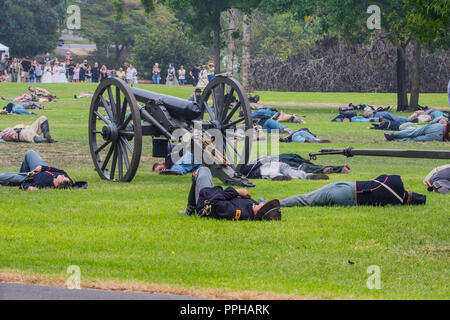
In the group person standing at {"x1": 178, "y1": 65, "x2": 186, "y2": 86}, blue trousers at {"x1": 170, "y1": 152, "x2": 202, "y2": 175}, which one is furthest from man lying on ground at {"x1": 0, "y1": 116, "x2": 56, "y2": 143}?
person standing at {"x1": 178, "y1": 65, "x2": 186, "y2": 86}

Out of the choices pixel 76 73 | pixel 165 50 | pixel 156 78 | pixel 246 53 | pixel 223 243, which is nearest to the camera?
pixel 223 243

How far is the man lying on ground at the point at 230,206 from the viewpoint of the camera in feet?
30.5

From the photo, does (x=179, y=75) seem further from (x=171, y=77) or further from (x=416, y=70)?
(x=416, y=70)

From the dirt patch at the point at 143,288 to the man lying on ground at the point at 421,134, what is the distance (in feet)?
50.3

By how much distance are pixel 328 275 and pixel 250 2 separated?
1264 inches

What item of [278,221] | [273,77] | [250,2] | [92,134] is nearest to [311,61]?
[273,77]

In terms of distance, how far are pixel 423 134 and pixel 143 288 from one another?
1619 centimetres

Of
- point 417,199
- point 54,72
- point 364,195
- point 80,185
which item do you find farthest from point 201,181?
point 54,72

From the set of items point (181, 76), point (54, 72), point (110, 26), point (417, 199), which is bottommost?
point (417, 199)

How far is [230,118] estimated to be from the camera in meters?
14.0

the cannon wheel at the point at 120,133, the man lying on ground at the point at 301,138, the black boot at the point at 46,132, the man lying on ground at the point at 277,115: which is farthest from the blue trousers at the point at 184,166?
the man lying on ground at the point at 277,115

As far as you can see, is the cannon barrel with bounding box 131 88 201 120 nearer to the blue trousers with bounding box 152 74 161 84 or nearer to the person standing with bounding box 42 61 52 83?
the person standing with bounding box 42 61 52 83

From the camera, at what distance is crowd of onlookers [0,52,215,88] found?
5594 centimetres

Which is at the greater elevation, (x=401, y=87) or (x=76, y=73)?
(x=76, y=73)
